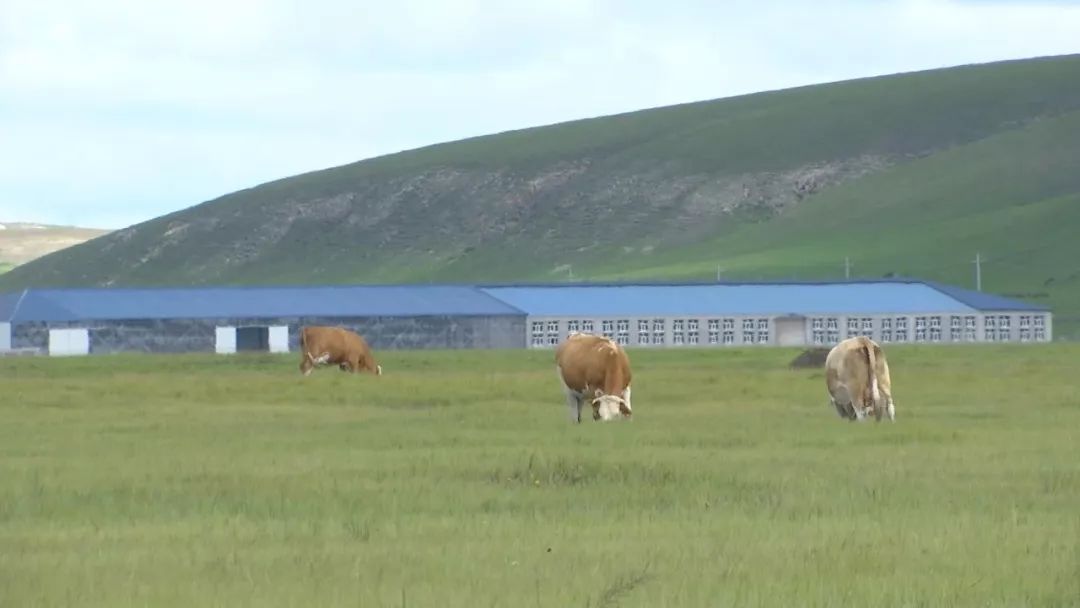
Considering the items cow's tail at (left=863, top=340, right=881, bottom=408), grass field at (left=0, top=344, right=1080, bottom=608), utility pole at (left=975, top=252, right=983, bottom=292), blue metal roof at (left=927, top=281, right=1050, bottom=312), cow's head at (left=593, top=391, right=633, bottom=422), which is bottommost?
grass field at (left=0, top=344, right=1080, bottom=608)

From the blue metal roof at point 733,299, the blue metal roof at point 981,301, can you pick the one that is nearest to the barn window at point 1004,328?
the blue metal roof at point 981,301

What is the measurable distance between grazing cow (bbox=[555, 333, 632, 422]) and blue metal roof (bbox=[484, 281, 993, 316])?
81.7m

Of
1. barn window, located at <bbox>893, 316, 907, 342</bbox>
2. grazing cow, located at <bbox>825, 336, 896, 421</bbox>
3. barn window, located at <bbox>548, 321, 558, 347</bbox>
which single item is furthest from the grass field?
barn window, located at <bbox>893, 316, 907, 342</bbox>

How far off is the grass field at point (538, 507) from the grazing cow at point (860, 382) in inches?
22.2

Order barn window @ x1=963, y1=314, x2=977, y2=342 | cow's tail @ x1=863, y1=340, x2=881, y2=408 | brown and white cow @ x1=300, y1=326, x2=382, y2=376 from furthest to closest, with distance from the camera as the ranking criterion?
barn window @ x1=963, y1=314, x2=977, y2=342, brown and white cow @ x1=300, y1=326, x2=382, y2=376, cow's tail @ x1=863, y1=340, x2=881, y2=408

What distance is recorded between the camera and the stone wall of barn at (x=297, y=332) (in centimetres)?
10994

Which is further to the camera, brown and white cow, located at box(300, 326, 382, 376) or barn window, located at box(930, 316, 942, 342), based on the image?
barn window, located at box(930, 316, 942, 342)

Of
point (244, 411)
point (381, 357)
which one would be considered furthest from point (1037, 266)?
point (244, 411)

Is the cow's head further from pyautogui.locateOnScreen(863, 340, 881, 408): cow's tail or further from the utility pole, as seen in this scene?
the utility pole

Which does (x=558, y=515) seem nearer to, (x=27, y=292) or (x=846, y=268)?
(x=27, y=292)

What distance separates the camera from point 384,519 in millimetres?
17906

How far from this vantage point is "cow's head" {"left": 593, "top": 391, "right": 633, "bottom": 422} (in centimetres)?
3269

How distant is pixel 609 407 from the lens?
108 ft

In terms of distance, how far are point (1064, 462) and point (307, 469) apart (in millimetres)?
8079
